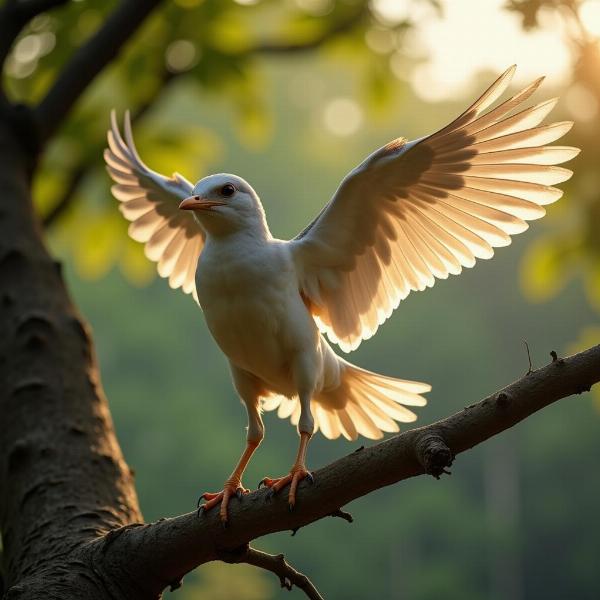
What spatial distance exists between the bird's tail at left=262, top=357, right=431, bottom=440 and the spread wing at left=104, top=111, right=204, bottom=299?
2.95ft

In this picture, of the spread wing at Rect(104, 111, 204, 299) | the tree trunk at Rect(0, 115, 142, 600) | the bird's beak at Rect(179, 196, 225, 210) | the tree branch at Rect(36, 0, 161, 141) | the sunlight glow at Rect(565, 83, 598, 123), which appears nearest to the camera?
Result: the tree trunk at Rect(0, 115, 142, 600)

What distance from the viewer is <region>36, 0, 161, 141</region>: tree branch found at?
17.4 feet

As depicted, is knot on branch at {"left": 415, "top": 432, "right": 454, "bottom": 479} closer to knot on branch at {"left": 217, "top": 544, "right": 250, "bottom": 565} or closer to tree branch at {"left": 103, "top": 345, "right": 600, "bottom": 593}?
tree branch at {"left": 103, "top": 345, "right": 600, "bottom": 593}

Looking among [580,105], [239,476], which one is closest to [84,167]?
[580,105]

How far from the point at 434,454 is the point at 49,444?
82.2 inches

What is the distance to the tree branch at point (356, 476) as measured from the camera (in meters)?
2.93

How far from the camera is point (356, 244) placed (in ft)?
14.3

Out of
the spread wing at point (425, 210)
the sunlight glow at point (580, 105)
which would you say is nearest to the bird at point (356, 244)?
the spread wing at point (425, 210)

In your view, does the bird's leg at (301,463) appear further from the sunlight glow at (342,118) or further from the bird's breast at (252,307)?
the sunlight glow at (342,118)

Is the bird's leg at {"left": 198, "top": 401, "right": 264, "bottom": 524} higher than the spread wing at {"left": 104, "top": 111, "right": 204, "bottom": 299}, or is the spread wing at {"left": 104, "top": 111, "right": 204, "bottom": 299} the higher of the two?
the spread wing at {"left": 104, "top": 111, "right": 204, "bottom": 299}

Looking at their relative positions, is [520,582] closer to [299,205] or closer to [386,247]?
[299,205]

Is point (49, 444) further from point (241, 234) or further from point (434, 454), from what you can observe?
point (434, 454)

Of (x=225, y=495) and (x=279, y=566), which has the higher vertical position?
(x=225, y=495)

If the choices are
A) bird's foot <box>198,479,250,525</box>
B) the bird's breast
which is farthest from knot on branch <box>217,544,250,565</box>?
the bird's breast
